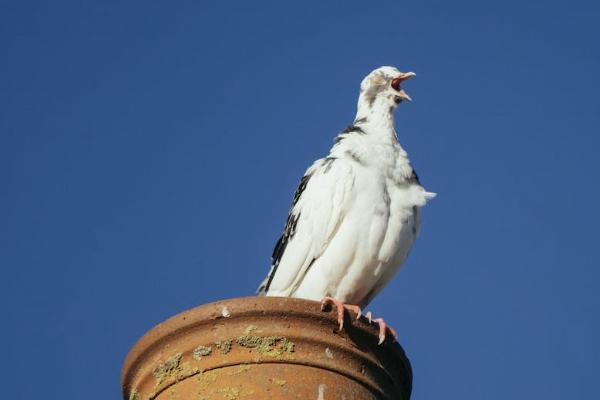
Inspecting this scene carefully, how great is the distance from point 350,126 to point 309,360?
4422 mm

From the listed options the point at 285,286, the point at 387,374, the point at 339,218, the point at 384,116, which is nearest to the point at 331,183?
the point at 339,218

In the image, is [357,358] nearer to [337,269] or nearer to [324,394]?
[324,394]

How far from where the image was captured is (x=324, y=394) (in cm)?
450

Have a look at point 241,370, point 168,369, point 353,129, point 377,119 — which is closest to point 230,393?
point 241,370

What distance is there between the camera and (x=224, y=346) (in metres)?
4.62

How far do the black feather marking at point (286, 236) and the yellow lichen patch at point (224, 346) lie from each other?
3.23 m

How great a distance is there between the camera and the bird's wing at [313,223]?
297 inches

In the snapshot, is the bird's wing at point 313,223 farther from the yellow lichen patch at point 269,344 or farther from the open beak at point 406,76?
the yellow lichen patch at point 269,344

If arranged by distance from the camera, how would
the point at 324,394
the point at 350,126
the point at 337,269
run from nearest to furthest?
the point at 324,394, the point at 337,269, the point at 350,126

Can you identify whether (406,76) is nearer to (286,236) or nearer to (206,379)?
(286,236)

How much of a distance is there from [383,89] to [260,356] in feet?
17.4

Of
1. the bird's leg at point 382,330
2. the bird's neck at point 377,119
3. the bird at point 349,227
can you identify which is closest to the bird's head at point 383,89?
the bird's neck at point 377,119

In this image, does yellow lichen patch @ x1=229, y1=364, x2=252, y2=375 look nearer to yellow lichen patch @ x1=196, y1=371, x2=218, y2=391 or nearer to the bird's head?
yellow lichen patch @ x1=196, y1=371, x2=218, y2=391

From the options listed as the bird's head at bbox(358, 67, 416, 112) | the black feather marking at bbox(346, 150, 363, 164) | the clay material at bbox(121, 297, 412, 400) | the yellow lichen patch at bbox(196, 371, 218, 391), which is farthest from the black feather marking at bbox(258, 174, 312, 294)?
the yellow lichen patch at bbox(196, 371, 218, 391)
